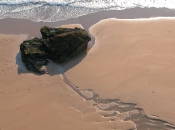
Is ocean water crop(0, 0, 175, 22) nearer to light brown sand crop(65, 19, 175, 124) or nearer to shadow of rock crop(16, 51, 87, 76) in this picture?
light brown sand crop(65, 19, 175, 124)

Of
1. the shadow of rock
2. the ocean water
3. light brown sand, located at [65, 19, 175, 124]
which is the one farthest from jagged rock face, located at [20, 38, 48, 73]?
the ocean water

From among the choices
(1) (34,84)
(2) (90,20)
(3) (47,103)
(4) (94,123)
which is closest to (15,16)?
(2) (90,20)

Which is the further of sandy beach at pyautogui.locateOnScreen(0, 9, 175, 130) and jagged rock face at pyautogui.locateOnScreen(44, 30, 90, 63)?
jagged rock face at pyautogui.locateOnScreen(44, 30, 90, 63)

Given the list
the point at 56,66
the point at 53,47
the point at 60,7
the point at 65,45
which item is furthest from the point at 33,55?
the point at 60,7

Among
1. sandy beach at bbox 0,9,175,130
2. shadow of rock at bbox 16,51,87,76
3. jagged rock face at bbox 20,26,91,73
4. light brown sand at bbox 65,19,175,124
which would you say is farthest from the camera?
jagged rock face at bbox 20,26,91,73

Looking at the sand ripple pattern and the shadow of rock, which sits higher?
the shadow of rock

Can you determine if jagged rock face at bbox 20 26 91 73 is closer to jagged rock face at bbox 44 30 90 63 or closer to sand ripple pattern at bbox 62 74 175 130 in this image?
jagged rock face at bbox 44 30 90 63

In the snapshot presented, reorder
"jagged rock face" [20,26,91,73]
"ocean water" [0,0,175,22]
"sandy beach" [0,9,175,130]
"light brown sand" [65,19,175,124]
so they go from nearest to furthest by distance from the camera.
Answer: "sandy beach" [0,9,175,130] → "light brown sand" [65,19,175,124] → "jagged rock face" [20,26,91,73] → "ocean water" [0,0,175,22]

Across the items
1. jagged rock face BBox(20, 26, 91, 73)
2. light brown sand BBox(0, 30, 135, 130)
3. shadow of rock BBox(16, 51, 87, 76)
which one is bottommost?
light brown sand BBox(0, 30, 135, 130)
